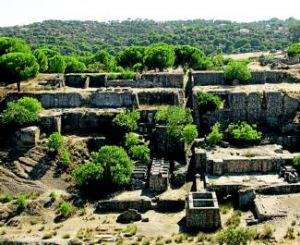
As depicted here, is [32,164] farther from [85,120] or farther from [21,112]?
[85,120]

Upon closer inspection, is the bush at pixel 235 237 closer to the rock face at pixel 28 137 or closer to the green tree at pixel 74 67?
the rock face at pixel 28 137

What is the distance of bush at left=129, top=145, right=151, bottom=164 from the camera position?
47938 millimetres

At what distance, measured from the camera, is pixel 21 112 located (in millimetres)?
50438

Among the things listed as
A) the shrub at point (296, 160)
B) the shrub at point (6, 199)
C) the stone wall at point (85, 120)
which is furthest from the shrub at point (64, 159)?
the shrub at point (296, 160)

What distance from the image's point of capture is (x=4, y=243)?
3853 centimetres

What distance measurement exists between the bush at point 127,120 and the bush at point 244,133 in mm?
7731

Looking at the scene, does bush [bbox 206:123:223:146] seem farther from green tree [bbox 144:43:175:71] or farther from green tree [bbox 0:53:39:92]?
green tree [bbox 0:53:39:92]

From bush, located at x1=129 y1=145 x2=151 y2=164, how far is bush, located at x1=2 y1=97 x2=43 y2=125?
29.6 feet

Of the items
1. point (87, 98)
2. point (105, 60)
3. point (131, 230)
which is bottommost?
point (131, 230)

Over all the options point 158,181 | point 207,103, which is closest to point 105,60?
point 207,103

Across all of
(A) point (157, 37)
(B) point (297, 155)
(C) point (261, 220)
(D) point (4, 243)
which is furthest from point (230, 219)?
(A) point (157, 37)

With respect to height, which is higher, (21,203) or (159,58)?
(159,58)

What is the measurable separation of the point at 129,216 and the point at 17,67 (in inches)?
839

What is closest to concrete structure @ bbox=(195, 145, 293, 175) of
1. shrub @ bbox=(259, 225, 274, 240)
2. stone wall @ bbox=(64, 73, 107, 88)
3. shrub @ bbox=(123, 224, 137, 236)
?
shrub @ bbox=(123, 224, 137, 236)
